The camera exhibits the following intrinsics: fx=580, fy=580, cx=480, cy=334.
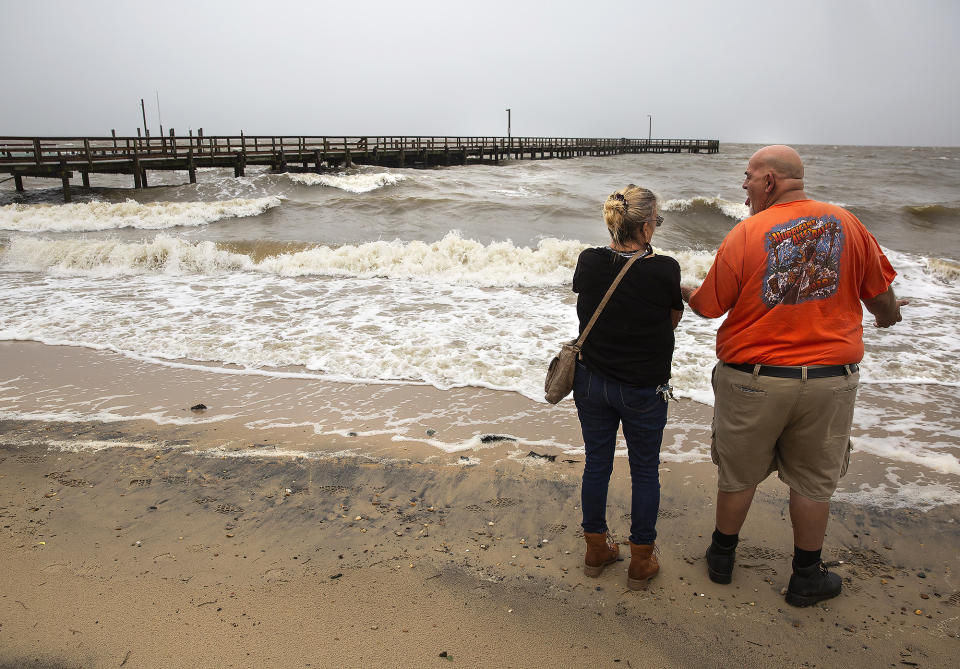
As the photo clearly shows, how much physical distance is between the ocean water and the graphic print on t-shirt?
601 millimetres

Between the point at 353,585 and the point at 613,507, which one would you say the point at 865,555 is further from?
the point at 353,585

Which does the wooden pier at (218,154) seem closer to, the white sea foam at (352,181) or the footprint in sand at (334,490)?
the white sea foam at (352,181)

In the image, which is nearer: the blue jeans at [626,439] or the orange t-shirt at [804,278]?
the orange t-shirt at [804,278]

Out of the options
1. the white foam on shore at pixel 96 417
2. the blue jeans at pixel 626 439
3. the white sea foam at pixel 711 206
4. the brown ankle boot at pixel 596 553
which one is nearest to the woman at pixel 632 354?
the blue jeans at pixel 626 439

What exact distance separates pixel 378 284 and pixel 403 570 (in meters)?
7.55

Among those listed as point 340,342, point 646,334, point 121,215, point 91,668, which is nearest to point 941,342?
point 646,334

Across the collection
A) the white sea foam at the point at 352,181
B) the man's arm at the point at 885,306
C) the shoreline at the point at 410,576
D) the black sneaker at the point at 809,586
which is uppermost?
the white sea foam at the point at 352,181

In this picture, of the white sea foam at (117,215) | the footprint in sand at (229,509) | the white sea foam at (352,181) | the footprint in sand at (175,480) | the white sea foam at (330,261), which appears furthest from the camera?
the white sea foam at (352,181)

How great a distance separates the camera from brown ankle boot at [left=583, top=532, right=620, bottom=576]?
2.56m

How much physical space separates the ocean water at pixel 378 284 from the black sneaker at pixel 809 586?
1681mm

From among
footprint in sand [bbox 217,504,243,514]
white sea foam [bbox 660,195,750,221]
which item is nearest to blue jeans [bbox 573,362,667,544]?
footprint in sand [bbox 217,504,243,514]

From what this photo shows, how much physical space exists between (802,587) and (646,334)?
125 centimetres

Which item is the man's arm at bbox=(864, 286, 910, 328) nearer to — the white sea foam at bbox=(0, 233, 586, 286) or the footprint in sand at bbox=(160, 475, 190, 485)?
the footprint in sand at bbox=(160, 475, 190, 485)

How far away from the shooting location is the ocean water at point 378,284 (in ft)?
19.0
